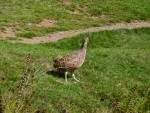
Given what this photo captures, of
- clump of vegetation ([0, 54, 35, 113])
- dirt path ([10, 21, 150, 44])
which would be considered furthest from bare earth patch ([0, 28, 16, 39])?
clump of vegetation ([0, 54, 35, 113])

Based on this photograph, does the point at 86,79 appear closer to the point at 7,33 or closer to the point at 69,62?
the point at 69,62

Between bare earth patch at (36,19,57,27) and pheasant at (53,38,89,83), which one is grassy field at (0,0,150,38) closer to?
bare earth patch at (36,19,57,27)

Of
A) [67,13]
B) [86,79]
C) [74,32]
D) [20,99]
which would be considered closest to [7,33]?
[74,32]

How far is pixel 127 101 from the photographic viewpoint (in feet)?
16.7

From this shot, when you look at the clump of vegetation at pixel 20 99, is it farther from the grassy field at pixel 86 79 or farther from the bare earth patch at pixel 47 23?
the bare earth patch at pixel 47 23

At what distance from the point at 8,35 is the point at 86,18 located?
291 inches

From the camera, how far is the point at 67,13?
29.9 metres

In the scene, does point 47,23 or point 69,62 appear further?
point 47,23

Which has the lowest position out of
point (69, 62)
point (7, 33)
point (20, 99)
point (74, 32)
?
point (74, 32)

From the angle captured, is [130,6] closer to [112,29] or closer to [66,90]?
[112,29]

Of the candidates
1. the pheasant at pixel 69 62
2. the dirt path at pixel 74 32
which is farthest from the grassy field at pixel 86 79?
the dirt path at pixel 74 32

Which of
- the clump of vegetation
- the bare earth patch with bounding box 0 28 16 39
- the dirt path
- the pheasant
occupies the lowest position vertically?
the dirt path

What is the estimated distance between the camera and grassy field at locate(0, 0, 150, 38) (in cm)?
2606

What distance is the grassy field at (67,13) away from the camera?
1026 inches
